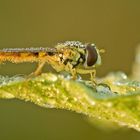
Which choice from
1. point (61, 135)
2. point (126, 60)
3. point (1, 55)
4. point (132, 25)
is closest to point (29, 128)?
point (61, 135)

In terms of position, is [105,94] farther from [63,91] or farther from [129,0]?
[129,0]

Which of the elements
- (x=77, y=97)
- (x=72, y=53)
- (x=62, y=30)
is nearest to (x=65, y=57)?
(x=72, y=53)

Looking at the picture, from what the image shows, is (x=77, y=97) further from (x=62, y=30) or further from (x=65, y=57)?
(x=62, y=30)

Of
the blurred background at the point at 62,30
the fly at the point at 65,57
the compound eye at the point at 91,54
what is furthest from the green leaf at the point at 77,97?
the blurred background at the point at 62,30

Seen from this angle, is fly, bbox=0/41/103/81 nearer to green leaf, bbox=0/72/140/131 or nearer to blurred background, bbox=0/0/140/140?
green leaf, bbox=0/72/140/131

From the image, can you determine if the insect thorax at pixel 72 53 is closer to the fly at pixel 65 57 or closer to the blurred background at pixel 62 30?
the fly at pixel 65 57
